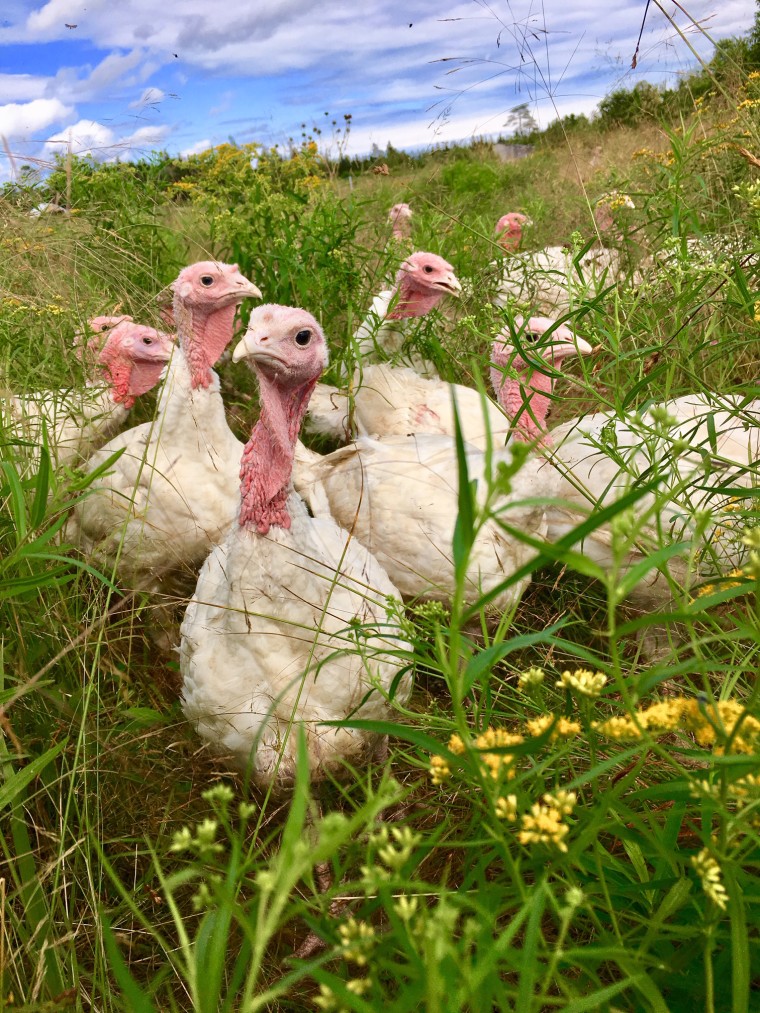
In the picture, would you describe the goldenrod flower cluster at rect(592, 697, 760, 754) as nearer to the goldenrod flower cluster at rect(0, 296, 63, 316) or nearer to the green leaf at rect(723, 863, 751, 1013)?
the green leaf at rect(723, 863, 751, 1013)

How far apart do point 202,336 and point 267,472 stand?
4.86 ft

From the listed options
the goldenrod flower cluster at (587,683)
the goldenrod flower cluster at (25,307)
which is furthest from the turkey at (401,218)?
the goldenrod flower cluster at (587,683)

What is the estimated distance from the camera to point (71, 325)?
2.95 meters

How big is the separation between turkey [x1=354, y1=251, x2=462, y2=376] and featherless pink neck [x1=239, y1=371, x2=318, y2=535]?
61.4 inches

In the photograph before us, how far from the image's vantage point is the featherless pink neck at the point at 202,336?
3322 millimetres

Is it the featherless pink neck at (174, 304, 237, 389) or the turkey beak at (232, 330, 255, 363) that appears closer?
the turkey beak at (232, 330, 255, 363)

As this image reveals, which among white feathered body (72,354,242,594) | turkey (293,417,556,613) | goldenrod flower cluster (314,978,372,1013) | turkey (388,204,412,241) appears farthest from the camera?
turkey (388,204,412,241)

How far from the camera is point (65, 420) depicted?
269cm

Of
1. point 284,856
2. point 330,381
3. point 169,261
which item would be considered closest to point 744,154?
point 284,856

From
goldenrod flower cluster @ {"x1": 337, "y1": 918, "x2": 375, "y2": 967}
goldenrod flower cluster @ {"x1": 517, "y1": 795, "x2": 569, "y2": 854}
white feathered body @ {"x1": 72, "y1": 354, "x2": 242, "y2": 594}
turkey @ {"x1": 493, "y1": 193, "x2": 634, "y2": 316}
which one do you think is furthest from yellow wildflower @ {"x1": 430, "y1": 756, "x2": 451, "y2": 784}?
turkey @ {"x1": 493, "y1": 193, "x2": 634, "y2": 316}

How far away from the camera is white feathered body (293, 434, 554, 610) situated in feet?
9.65

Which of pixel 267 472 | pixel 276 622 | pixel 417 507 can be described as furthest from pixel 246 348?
pixel 417 507

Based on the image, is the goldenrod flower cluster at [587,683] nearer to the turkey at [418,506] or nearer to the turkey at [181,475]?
the turkey at [418,506]

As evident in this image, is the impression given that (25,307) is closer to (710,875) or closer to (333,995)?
(333,995)
